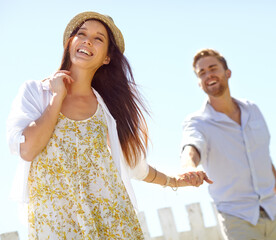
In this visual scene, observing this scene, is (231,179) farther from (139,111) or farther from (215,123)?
(139,111)

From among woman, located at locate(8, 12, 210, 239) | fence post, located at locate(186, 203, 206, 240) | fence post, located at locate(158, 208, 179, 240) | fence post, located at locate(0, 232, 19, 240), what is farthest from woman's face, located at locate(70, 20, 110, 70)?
fence post, located at locate(186, 203, 206, 240)

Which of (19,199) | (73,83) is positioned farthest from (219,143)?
(19,199)

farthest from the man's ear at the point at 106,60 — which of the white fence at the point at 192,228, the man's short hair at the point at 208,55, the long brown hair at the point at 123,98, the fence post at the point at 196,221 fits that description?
the fence post at the point at 196,221

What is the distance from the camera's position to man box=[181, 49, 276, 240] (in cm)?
→ 412

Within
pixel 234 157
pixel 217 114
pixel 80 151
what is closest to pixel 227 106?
pixel 217 114

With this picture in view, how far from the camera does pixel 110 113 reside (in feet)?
9.88

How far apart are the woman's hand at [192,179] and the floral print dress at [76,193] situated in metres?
0.52

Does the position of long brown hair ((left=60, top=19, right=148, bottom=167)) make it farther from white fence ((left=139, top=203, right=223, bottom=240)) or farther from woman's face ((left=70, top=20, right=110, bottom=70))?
white fence ((left=139, top=203, right=223, bottom=240))

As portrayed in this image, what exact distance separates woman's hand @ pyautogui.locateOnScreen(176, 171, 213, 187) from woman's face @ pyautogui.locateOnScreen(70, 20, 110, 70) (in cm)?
93

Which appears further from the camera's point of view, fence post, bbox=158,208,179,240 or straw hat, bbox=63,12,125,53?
fence post, bbox=158,208,179,240

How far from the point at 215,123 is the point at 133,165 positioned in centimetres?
172

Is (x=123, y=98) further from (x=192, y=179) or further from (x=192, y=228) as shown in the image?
(x=192, y=228)

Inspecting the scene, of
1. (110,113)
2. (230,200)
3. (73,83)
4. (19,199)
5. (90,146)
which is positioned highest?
(73,83)

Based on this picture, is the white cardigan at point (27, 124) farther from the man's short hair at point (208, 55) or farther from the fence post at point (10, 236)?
the fence post at point (10, 236)
